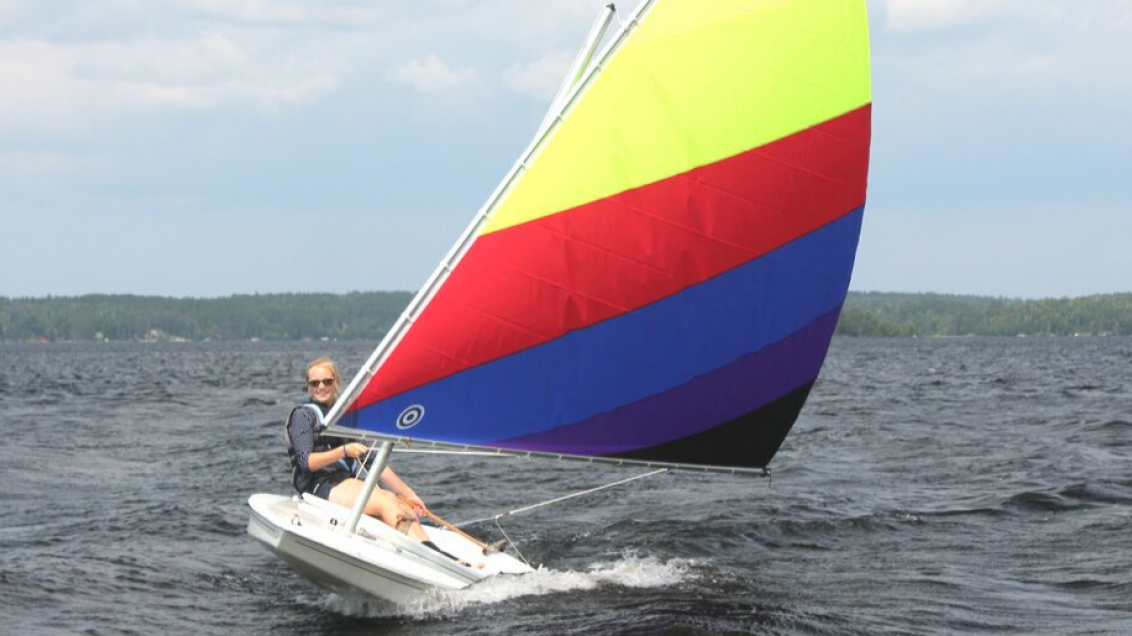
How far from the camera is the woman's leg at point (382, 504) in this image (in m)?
12.6

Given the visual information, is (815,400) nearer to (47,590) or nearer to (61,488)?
(61,488)

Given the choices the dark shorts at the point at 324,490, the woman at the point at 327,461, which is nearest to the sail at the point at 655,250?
the woman at the point at 327,461

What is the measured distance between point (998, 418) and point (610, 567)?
20.9 metres

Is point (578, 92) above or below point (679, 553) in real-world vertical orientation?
above

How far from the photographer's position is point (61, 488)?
22.3m

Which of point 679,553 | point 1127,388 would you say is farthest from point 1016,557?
point 1127,388

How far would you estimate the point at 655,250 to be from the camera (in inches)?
472

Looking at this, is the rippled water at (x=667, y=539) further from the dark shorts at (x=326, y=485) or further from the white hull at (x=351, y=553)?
the dark shorts at (x=326, y=485)

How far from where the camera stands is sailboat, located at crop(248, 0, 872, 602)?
38.6 ft

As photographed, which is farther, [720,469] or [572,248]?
[720,469]

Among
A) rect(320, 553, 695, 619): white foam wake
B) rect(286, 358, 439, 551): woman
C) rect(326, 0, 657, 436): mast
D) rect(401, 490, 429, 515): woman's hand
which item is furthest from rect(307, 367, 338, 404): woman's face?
rect(320, 553, 695, 619): white foam wake

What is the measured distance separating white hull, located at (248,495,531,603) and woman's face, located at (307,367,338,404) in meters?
0.96

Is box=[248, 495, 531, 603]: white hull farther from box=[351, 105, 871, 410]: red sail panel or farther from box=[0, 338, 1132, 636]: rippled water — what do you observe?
box=[351, 105, 871, 410]: red sail panel

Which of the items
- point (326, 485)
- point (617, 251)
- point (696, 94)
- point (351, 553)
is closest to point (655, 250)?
point (617, 251)
